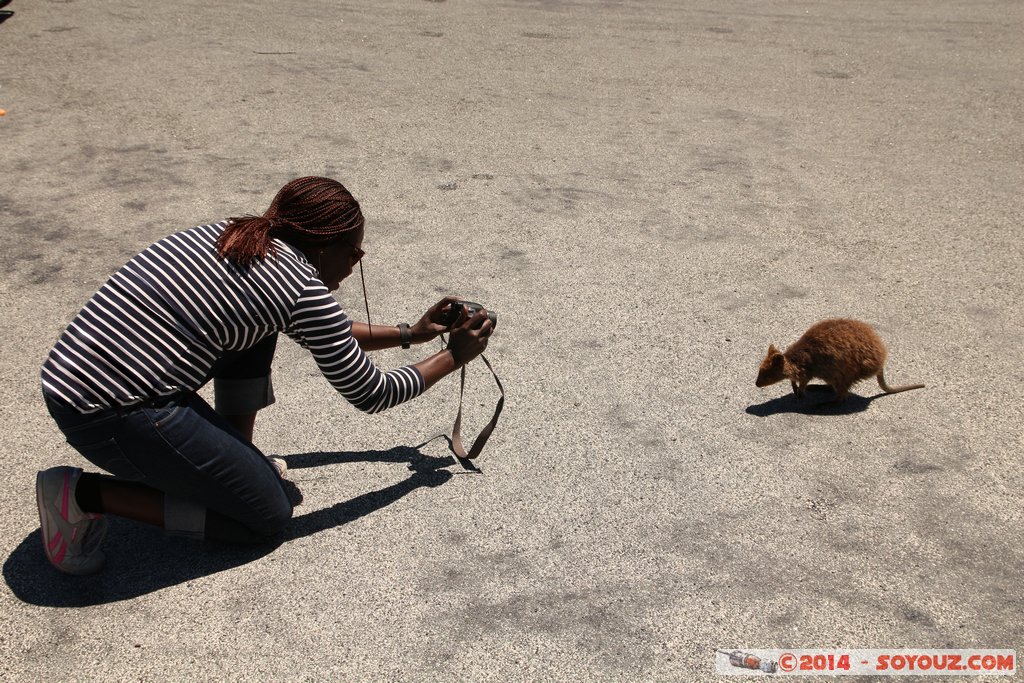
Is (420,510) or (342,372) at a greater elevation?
(342,372)

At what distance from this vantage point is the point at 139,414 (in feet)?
9.03

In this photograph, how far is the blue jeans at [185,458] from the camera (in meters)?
2.76

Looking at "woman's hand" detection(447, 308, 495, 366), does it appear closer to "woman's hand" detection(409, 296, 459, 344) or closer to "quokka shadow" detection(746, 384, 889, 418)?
"woman's hand" detection(409, 296, 459, 344)

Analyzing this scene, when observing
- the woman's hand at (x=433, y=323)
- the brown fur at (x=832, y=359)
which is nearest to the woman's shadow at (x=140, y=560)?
the woman's hand at (x=433, y=323)

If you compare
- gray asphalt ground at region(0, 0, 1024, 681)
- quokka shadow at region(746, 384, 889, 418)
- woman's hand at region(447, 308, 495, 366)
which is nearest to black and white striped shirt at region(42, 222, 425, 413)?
woman's hand at region(447, 308, 495, 366)

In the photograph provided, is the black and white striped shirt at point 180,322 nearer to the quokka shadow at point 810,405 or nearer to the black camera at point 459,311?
the black camera at point 459,311

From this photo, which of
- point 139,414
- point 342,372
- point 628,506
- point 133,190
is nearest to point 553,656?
point 628,506

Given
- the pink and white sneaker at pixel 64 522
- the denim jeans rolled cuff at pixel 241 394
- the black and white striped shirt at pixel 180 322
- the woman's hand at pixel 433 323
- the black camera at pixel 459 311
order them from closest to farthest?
the black and white striped shirt at pixel 180 322 < the pink and white sneaker at pixel 64 522 < the denim jeans rolled cuff at pixel 241 394 < the black camera at pixel 459 311 < the woman's hand at pixel 433 323

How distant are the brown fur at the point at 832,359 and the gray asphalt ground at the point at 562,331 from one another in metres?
0.16

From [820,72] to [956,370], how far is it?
5986 millimetres

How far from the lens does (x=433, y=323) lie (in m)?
3.58

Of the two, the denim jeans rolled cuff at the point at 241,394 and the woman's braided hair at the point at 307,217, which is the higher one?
the woman's braided hair at the point at 307,217

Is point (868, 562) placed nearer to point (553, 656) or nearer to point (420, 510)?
point (553, 656)

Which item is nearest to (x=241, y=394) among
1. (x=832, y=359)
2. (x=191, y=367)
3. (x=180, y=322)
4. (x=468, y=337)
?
(x=191, y=367)
